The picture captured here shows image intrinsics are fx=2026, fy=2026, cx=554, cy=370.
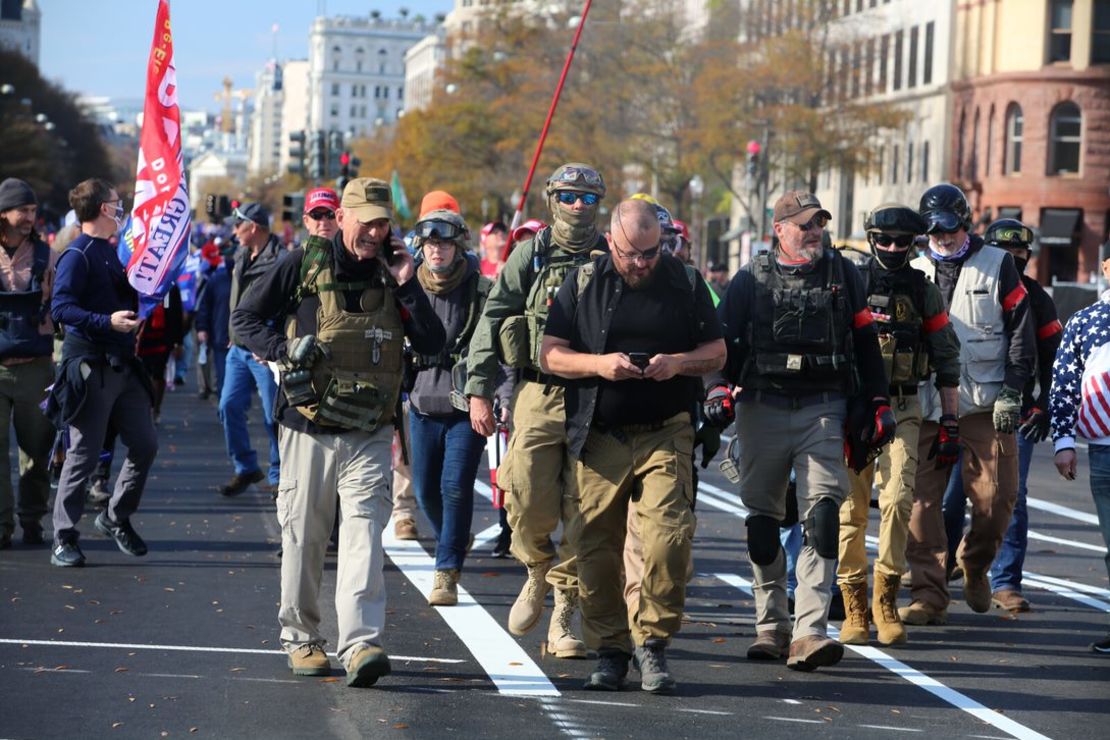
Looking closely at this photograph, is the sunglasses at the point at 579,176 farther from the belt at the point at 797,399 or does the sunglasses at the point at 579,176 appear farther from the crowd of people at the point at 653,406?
the belt at the point at 797,399

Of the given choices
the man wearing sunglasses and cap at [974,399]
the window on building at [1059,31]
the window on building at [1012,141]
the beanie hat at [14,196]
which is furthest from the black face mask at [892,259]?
the window on building at [1012,141]

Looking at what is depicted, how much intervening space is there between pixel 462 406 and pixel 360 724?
290cm

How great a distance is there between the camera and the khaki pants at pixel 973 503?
32.3ft

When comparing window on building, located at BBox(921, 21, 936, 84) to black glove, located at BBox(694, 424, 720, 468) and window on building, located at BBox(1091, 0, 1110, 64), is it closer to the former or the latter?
window on building, located at BBox(1091, 0, 1110, 64)

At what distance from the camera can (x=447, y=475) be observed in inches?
404

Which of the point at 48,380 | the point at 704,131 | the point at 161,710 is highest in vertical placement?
the point at 704,131

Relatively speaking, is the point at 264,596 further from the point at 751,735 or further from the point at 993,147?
the point at 993,147

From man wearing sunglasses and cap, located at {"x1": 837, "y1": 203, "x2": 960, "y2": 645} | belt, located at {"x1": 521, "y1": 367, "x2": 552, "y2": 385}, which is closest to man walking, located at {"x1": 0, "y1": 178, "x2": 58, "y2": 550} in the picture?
belt, located at {"x1": 521, "y1": 367, "x2": 552, "y2": 385}

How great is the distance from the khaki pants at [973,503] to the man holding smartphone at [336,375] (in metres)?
2.92

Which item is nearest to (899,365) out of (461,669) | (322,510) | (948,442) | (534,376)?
(948,442)

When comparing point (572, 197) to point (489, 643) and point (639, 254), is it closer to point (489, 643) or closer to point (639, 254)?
point (639, 254)

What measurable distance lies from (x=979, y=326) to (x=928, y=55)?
58107mm

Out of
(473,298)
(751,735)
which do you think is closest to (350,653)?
(751,735)

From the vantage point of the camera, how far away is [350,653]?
7770 mm
